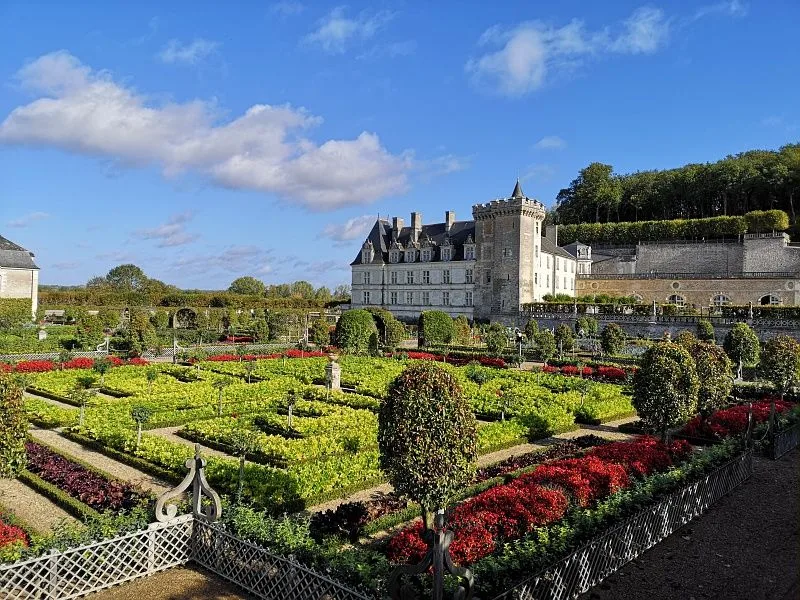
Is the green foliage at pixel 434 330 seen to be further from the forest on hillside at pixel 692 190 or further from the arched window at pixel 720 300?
the forest on hillside at pixel 692 190

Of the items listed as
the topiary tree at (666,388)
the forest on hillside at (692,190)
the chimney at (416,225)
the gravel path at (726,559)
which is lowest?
the gravel path at (726,559)

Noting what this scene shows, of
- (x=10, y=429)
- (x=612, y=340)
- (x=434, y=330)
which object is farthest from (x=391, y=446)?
(x=434, y=330)

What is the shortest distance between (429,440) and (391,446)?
2.06 feet

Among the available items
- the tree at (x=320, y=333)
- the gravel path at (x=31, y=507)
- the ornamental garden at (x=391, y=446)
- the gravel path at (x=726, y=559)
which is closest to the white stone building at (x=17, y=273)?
the tree at (x=320, y=333)

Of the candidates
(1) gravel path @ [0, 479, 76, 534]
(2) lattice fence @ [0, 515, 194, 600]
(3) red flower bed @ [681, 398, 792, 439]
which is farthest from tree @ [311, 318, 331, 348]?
(2) lattice fence @ [0, 515, 194, 600]

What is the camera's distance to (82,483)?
11750mm

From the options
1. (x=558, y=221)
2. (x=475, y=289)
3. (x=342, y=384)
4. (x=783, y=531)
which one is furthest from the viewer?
(x=558, y=221)

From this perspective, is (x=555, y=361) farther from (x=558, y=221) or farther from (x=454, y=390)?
(x=558, y=221)

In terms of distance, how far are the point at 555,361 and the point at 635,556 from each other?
25080mm

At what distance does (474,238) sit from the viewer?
59.4 m

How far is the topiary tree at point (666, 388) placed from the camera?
15.0m

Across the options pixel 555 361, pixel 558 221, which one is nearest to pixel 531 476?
pixel 555 361

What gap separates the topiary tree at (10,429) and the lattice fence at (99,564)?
1.95 metres

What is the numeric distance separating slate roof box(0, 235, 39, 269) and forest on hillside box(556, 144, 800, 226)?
218 ft
